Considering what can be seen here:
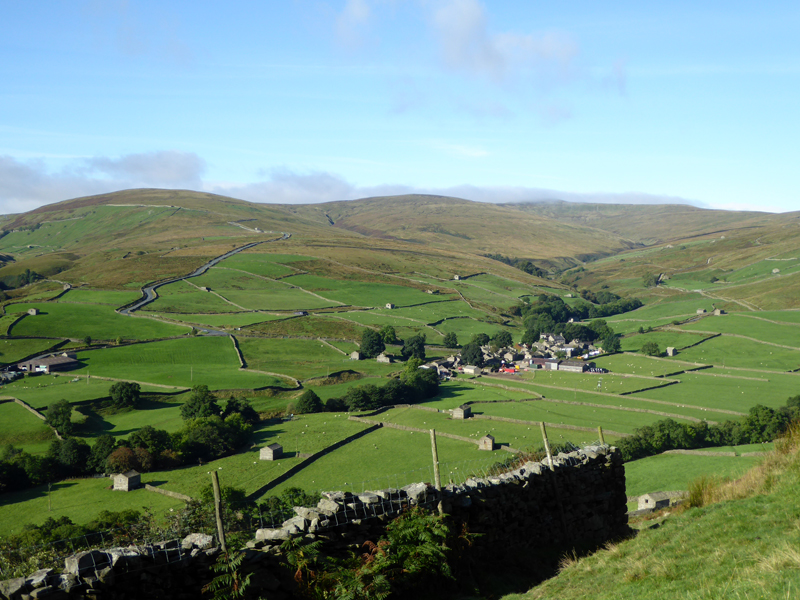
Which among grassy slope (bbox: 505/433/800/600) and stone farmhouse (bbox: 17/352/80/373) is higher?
grassy slope (bbox: 505/433/800/600)

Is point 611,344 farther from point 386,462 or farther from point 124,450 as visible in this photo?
point 124,450

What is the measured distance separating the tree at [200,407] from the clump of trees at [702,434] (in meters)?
43.4

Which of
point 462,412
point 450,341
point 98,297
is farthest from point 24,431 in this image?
point 98,297

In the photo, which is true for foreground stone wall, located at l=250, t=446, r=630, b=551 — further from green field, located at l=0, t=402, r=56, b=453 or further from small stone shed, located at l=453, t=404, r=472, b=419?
green field, located at l=0, t=402, r=56, b=453

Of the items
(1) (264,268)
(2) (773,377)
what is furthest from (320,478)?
(1) (264,268)

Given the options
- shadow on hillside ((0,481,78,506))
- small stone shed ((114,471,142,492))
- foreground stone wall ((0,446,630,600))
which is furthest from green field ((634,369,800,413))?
shadow on hillside ((0,481,78,506))

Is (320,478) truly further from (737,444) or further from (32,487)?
(737,444)

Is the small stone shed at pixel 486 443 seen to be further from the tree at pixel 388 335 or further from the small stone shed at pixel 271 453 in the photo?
the tree at pixel 388 335

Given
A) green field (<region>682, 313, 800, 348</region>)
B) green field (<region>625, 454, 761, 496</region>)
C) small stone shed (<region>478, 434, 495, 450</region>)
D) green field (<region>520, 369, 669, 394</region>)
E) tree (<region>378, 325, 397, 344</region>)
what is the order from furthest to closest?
tree (<region>378, 325, 397, 344</region>) → green field (<region>682, 313, 800, 348</region>) → green field (<region>520, 369, 669, 394</region>) → small stone shed (<region>478, 434, 495, 450</region>) → green field (<region>625, 454, 761, 496</region>)

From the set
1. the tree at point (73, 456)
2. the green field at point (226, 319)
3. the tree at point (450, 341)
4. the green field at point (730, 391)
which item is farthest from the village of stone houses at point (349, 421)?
the tree at point (450, 341)

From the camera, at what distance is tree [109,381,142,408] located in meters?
70.4

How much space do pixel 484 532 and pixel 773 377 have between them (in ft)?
302

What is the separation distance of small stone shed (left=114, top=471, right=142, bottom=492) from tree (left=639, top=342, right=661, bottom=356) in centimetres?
9386

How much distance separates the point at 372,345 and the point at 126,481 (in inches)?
2488
